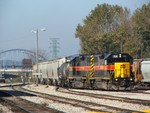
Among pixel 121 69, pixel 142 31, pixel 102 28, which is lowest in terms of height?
pixel 121 69

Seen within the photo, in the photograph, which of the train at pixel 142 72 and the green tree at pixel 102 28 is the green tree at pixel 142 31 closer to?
the green tree at pixel 102 28

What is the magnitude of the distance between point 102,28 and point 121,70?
165 feet

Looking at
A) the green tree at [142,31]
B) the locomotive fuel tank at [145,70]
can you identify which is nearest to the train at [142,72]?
the locomotive fuel tank at [145,70]

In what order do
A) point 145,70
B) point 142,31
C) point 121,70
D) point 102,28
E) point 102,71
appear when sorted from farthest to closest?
point 102,28 → point 142,31 → point 145,70 → point 102,71 → point 121,70

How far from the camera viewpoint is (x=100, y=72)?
36125 mm

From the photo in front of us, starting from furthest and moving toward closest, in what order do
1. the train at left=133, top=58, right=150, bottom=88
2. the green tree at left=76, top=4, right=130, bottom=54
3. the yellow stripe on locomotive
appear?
the green tree at left=76, top=4, right=130, bottom=54 < the train at left=133, top=58, right=150, bottom=88 < the yellow stripe on locomotive

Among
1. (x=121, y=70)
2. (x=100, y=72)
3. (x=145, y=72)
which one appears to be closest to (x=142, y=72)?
(x=145, y=72)

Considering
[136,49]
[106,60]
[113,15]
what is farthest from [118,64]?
[113,15]

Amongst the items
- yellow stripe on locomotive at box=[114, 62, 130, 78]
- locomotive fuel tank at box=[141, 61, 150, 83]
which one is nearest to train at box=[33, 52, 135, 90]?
yellow stripe on locomotive at box=[114, 62, 130, 78]

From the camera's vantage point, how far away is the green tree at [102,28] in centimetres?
7919

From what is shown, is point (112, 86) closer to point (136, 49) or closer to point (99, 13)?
point (136, 49)

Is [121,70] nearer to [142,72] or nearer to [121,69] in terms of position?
[121,69]

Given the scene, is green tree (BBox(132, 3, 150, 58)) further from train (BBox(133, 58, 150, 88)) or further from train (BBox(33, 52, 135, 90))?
train (BBox(133, 58, 150, 88))

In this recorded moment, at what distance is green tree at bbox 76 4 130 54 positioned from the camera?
79.2 meters
